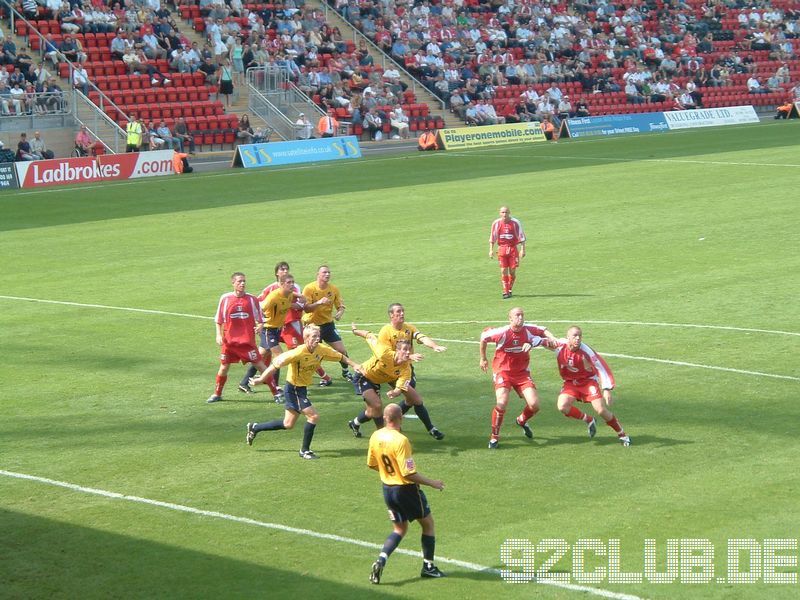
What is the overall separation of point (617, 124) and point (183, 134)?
78.1 ft

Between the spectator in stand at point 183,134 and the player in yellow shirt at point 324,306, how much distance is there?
3387cm

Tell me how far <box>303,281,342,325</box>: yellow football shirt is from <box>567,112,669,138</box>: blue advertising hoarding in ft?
148

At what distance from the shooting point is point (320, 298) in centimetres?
1930

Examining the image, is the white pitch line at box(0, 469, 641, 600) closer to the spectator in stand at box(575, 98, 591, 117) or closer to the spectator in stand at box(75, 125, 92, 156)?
the spectator in stand at box(75, 125, 92, 156)

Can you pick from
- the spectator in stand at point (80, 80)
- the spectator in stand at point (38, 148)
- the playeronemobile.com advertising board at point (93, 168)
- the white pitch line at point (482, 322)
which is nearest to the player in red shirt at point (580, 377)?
the white pitch line at point (482, 322)

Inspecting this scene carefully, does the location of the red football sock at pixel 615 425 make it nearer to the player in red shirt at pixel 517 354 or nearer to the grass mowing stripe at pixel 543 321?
the player in red shirt at pixel 517 354

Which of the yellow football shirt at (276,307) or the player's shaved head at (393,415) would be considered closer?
the player's shaved head at (393,415)

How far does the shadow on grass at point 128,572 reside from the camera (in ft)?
36.9

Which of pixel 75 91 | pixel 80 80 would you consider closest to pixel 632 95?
pixel 80 80

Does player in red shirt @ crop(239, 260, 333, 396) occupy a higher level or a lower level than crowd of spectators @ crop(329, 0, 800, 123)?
lower

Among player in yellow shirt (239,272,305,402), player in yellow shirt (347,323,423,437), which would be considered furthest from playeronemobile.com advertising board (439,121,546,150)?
player in yellow shirt (347,323,423,437)

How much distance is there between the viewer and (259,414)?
693 inches

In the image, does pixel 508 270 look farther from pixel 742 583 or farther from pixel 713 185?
pixel 713 185

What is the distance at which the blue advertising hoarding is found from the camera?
63094 millimetres
